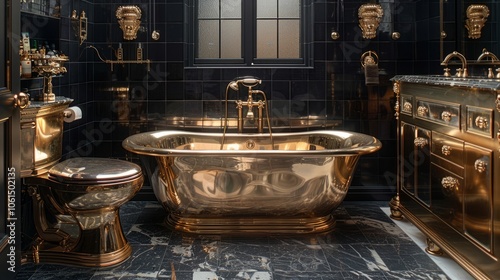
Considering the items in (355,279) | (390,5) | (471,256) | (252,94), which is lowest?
(355,279)

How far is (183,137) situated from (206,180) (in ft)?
2.66

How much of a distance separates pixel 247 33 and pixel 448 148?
225 cm

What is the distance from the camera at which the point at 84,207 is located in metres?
2.82

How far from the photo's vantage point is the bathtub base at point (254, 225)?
3441 mm

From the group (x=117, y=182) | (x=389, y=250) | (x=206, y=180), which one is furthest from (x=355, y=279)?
(x=117, y=182)

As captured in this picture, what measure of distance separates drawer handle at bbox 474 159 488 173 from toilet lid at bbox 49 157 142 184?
176 centimetres

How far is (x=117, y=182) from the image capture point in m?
2.81

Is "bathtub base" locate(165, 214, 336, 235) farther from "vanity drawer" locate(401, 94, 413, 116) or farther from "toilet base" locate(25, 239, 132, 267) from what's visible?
"vanity drawer" locate(401, 94, 413, 116)

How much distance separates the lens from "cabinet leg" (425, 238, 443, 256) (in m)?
3.03

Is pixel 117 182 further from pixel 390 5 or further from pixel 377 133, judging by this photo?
pixel 390 5

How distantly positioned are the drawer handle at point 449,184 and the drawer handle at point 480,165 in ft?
0.79

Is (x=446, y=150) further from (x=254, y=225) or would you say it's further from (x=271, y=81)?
(x=271, y=81)

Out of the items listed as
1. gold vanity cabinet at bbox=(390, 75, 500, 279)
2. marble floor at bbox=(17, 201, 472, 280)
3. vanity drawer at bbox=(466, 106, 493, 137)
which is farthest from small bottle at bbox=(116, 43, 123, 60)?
vanity drawer at bbox=(466, 106, 493, 137)

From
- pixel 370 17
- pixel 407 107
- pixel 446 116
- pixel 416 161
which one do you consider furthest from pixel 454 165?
pixel 370 17
